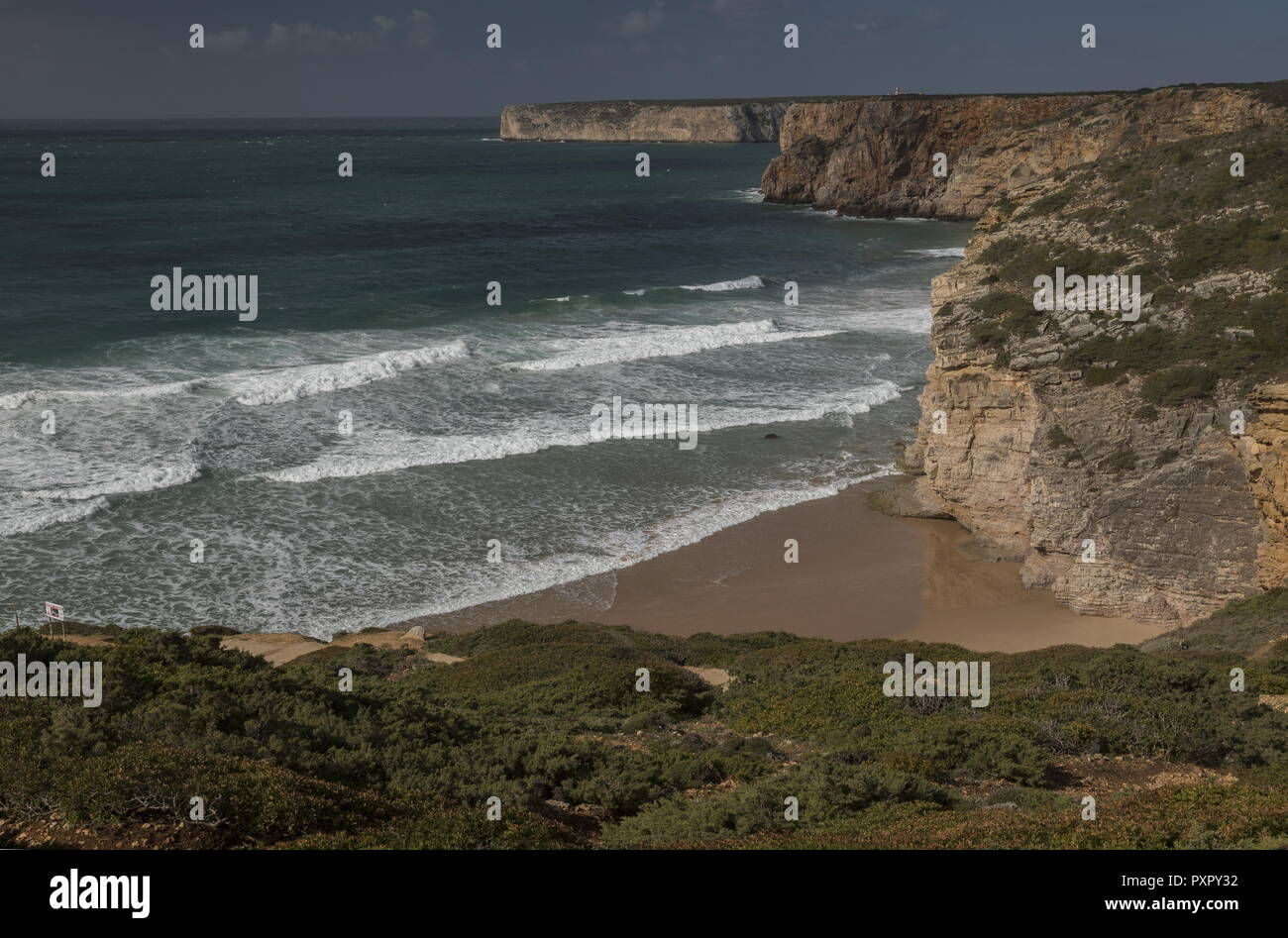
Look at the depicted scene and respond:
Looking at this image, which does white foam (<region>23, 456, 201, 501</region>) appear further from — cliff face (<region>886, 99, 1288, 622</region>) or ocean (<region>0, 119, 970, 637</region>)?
cliff face (<region>886, 99, 1288, 622</region>)

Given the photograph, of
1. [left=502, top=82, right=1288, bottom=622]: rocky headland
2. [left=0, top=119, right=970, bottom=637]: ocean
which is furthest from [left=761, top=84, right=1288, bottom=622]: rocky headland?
[left=0, top=119, right=970, bottom=637]: ocean

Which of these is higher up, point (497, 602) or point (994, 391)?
point (994, 391)

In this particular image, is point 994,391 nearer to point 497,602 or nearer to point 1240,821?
point 497,602

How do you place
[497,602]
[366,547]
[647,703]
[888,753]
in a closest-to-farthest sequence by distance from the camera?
1. [888,753]
2. [647,703]
3. [497,602]
4. [366,547]

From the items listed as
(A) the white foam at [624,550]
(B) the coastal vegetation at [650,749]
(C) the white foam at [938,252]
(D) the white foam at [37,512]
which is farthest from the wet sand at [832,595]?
(C) the white foam at [938,252]
